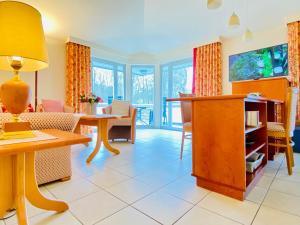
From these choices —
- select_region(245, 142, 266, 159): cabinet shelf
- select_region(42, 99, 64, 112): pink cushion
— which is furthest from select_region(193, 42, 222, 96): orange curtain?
select_region(42, 99, 64, 112): pink cushion

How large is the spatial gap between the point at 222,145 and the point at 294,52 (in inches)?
119

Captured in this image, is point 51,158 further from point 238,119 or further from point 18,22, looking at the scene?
point 238,119

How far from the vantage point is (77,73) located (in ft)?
14.4

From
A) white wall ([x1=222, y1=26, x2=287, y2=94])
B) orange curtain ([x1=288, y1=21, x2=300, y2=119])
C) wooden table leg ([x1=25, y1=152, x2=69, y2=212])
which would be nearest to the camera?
wooden table leg ([x1=25, y1=152, x2=69, y2=212])

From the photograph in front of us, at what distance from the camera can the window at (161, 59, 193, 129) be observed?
5.25m

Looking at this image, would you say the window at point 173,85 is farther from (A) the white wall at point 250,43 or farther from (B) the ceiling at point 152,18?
(A) the white wall at point 250,43

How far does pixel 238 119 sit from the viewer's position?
4.20 feet

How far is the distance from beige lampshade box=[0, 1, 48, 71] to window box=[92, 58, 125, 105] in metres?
4.40

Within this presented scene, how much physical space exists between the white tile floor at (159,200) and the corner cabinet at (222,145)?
100mm

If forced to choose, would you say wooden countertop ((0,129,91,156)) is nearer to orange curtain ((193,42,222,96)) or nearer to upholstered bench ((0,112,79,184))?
upholstered bench ((0,112,79,184))

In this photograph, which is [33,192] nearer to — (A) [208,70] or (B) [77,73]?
(B) [77,73]

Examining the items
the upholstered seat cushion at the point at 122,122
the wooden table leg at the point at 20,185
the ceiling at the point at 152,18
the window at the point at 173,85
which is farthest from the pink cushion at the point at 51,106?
the window at the point at 173,85

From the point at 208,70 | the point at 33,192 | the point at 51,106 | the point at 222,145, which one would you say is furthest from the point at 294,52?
the point at 51,106

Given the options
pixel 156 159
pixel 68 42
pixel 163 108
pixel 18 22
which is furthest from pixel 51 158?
pixel 163 108
